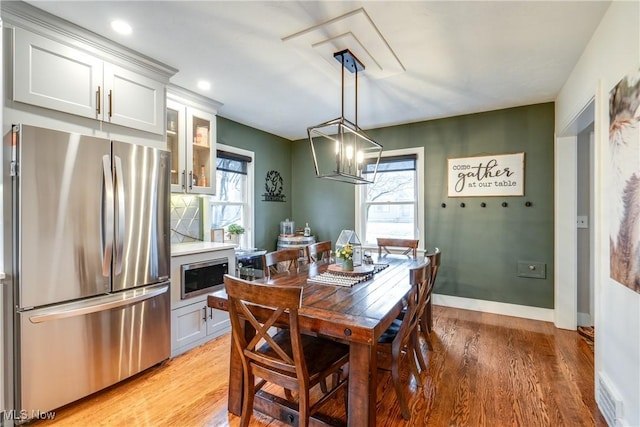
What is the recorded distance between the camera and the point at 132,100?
2.40 metres

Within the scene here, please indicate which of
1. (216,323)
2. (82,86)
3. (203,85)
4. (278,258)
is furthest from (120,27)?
(216,323)

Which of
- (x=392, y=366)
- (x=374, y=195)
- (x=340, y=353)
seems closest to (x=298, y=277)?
(x=340, y=353)

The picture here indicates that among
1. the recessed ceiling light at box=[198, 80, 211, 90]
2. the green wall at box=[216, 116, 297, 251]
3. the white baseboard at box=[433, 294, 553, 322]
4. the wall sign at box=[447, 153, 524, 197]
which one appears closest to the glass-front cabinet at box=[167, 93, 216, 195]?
the recessed ceiling light at box=[198, 80, 211, 90]

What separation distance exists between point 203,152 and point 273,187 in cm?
154

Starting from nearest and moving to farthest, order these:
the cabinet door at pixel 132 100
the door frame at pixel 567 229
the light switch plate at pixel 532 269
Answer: the cabinet door at pixel 132 100 < the door frame at pixel 567 229 < the light switch plate at pixel 532 269

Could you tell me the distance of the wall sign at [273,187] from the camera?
465 cm

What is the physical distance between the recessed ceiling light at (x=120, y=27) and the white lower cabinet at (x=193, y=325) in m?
2.17

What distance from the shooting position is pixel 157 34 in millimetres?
2141

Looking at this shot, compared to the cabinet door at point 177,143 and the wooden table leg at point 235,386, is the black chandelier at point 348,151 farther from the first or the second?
the wooden table leg at point 235,386

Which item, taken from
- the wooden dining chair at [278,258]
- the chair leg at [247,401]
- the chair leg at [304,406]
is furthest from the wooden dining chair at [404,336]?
the wooden dining chair at [278,258]

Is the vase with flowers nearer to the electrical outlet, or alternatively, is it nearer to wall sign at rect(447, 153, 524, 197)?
wall sign at rect(447, 153, 524, 197)

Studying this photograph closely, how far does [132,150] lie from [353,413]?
7.37ft

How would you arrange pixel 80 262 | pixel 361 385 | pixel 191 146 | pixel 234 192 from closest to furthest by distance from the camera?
pixel 361 385, pixel 80 262, pixel 191 146, pixel 234 192

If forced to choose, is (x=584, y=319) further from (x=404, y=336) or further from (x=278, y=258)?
(x=278, y=258)
